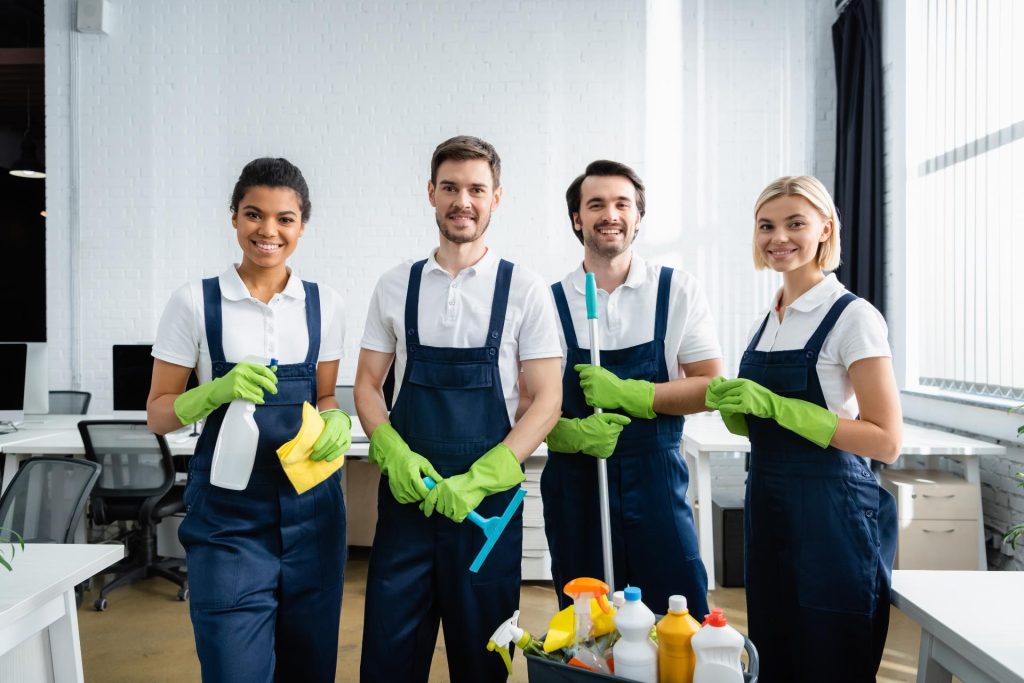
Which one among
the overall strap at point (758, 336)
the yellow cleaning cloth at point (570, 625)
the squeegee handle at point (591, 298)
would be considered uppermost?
the squeegee handle at point (591, 298)

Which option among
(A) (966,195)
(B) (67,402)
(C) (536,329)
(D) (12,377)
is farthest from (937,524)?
(B) (67,402)

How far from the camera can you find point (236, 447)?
164cm

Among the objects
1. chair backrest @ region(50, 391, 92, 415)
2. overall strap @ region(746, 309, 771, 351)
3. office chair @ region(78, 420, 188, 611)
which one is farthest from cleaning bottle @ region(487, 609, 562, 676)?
chair backrest @ region(50, 391, 92, 415)

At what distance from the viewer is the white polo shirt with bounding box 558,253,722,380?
205cm

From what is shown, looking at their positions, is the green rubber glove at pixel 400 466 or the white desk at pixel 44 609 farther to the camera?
the green rubber glove at pixel 400 466

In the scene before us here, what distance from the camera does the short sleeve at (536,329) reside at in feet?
5.92

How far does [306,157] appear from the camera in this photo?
5.21 meters

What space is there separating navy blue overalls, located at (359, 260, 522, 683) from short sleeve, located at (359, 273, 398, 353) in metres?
0.11

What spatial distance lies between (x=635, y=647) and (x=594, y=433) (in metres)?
0.87

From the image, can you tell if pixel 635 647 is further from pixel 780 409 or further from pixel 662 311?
pixel 662 311

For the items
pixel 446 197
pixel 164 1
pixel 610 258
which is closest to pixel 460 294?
pixel 446 197

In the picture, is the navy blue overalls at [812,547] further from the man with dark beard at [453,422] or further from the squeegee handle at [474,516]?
the squeegee handle at [474,516]

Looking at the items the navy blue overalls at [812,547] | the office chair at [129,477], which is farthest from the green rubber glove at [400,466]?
the office chair at [129,477]

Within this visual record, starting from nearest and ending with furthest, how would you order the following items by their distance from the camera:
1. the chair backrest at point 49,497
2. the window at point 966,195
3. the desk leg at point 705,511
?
the chair backrest at point 49,497 → the window at point 966,195 → the desk leg at point 705,511
